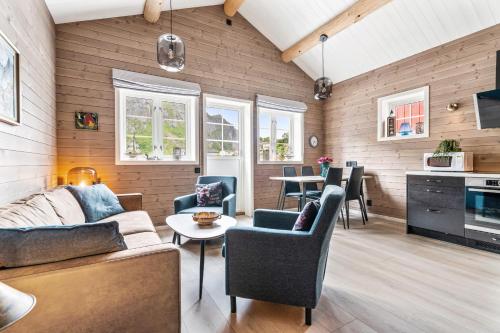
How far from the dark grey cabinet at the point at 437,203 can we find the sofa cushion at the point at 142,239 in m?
3.42

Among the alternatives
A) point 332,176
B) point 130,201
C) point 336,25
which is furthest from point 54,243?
point 336,25

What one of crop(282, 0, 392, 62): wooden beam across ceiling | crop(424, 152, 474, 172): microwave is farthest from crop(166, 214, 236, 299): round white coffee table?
crop(282, 0, 392, 62): wooden beam across ceiling

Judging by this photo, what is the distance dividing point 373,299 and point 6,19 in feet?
10.7

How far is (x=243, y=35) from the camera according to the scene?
466 cm

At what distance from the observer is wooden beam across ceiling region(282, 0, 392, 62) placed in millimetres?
3336

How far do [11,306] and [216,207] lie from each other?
106 inches

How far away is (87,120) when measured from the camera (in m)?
3.35

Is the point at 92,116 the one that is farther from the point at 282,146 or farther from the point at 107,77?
the point at 282,146

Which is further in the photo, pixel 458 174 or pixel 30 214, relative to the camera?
pixel 458 174

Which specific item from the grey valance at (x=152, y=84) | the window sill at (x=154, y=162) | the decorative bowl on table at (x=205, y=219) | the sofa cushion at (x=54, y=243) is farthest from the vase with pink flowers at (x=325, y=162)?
the sofa cushion at (x=54, y=243)

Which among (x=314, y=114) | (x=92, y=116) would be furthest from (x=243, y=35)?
(x=92, y=116)

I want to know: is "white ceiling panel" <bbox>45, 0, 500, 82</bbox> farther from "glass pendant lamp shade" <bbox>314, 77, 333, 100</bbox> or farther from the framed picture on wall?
"glass pendant lamp shade" <bbox>314, 77, 333, 100</bbox>

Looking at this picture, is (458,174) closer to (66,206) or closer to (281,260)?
(281,260)

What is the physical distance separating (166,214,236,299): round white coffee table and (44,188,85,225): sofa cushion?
77 centimetres
